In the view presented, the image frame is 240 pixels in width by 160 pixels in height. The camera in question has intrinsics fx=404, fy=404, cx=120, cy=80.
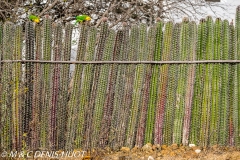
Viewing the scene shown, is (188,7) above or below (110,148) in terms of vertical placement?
above

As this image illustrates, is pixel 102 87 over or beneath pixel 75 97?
over

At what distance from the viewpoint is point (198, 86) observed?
6.24 metres

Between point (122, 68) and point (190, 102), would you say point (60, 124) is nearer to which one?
point (122, 68)

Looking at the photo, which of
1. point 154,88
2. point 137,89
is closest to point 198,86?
point 154,88

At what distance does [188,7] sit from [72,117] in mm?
4498

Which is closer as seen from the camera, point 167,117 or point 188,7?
point 167,117

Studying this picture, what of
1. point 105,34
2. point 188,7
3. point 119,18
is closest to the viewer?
point 105,34

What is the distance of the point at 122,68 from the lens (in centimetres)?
623

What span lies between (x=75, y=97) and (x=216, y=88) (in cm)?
216

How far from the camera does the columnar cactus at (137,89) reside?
6.21 m

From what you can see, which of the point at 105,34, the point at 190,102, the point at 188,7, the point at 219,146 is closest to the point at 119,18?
the point at 188,7

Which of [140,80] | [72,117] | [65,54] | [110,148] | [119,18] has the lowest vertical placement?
[110,148]

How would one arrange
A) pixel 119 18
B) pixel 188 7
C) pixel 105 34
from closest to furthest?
pixel 105 34, pixel 119 18, pixel 188 7

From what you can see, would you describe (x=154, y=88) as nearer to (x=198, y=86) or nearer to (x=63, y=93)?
(x=198, y=86)
